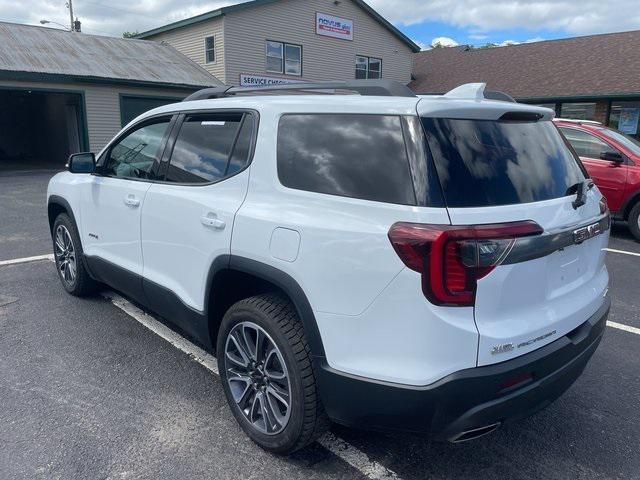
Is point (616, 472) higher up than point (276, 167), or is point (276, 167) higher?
point (276, 167)

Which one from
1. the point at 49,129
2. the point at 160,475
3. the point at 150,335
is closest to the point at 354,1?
the point at 49,129

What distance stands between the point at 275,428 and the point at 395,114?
167 cm

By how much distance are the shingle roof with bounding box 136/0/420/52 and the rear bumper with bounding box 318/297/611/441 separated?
20771 mm

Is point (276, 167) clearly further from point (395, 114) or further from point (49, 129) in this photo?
point (49, 129)

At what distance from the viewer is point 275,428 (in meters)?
2.72

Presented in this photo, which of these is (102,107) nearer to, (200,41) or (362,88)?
(200,41)

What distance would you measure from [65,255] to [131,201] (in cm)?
177

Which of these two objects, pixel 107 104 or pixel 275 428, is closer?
pixel 275 428

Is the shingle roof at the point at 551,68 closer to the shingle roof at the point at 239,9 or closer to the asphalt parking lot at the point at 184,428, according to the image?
the shingle roof at the point at 239,9

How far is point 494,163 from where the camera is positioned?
7.60ft

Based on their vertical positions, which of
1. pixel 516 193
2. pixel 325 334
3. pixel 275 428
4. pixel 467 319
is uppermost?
pixel 516 193

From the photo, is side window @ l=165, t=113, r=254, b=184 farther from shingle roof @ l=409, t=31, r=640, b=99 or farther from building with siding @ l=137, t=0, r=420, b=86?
building with siding @ l=137, t=0, r=420, b=86

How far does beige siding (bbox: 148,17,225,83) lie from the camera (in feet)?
69.4

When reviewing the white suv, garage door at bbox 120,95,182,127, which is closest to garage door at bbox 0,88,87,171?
garage door at bbox 120,95,182,127
